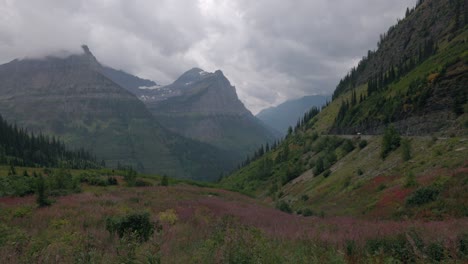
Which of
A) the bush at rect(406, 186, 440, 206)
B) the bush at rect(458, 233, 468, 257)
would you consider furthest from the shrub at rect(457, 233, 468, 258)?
the bush at rect(406, 186, 440, 206)

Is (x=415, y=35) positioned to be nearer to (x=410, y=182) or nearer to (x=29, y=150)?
(x=410, y=182)

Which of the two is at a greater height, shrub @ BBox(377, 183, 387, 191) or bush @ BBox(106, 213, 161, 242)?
bush @ BBox(106, 213, 161, 242)

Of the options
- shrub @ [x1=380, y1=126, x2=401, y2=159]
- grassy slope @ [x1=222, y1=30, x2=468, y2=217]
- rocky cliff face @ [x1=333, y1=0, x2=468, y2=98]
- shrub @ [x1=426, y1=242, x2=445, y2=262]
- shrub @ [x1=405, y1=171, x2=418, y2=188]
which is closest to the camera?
shrub @ [x1=426, y1=242, x2=445, y2=262]

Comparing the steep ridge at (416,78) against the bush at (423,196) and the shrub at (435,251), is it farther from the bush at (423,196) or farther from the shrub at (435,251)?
the shrub at (435,251)

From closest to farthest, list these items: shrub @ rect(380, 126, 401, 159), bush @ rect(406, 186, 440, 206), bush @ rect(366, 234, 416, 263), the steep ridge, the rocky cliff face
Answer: bush @ rect(366, 234, 416, 263), bush @ rect(406, 186, 440, 206), shrub @ rect(380, 126, 401, 159), the steep ridge, the rocky cliff face

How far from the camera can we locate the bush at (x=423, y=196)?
20.0m

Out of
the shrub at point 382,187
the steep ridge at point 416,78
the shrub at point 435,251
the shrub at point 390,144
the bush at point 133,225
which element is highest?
the steep ridge at point 416,78

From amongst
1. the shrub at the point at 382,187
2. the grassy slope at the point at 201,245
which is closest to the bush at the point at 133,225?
the grassy slope at the point at 201,245

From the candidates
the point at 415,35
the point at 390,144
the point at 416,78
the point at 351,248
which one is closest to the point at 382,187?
the point at 390,144

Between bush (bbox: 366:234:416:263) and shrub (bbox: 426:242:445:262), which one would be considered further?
bush (bbox: 366:234:416:263)

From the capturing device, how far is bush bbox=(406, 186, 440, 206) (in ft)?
65.5

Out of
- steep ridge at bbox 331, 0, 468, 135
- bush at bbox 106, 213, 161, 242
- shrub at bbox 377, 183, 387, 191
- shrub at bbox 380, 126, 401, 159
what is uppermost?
steep ridge at bbox 331, 0, 468, 135

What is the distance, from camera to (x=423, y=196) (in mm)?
20281

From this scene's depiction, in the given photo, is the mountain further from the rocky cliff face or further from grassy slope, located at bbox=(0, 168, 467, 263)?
grassy slope, located at bbox=(0, 168, 467, 263)
